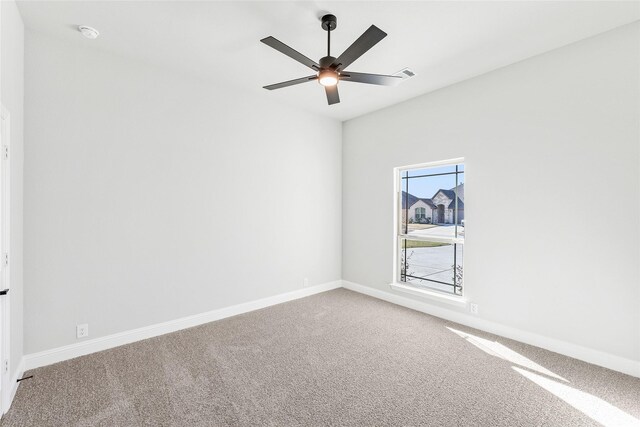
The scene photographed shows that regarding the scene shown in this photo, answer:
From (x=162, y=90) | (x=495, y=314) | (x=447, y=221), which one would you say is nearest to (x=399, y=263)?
(x=447, y=221)

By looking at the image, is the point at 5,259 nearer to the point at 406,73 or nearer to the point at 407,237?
the point at 406,73

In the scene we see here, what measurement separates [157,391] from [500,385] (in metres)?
2.71

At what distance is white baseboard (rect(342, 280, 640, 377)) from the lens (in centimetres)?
250

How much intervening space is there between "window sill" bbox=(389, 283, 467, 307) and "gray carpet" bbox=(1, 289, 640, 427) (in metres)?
0.38

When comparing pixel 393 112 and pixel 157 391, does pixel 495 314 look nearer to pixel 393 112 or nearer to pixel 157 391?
pixel 393 112

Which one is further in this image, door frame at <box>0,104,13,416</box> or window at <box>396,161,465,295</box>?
window at <box>396,161,465,295</box>

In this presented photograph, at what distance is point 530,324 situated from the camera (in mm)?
2998

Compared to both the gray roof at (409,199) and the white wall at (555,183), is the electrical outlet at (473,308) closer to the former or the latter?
the white wall at (555,183)

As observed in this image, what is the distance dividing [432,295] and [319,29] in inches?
132

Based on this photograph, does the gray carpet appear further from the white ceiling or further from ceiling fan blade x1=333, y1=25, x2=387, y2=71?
the white ceiling

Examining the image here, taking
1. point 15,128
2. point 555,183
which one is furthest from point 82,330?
point 555,183

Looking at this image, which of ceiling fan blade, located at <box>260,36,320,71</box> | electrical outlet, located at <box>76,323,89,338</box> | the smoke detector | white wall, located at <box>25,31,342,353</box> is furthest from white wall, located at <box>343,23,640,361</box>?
electrical outlet, located at <box>76,323,89,338</box>

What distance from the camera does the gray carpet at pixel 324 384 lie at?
1941 mm

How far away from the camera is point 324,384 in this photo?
2295mm
